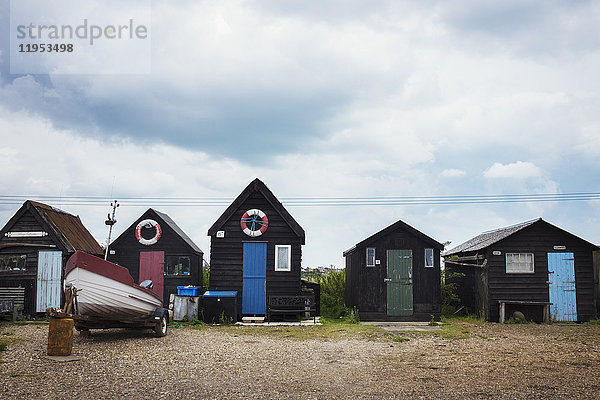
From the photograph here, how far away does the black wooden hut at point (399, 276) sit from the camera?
62.1 feet

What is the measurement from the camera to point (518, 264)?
65.0 ft

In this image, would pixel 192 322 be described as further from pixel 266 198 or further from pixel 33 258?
pixel 33 258

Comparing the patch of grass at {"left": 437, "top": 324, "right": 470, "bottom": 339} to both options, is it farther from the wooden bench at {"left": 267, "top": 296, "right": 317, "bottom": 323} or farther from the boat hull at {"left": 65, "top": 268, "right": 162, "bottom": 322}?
the boat hull at {"left": 65, "top": 268, "right": 162, "bottom": 322}

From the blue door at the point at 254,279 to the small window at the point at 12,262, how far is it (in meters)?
8.51

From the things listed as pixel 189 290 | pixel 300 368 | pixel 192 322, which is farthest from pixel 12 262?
pixel 300 368

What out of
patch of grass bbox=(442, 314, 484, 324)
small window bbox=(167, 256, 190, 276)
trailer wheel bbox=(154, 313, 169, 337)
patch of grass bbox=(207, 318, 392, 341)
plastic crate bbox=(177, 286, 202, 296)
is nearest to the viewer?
trailer wheel bbox=(154, 313, 169, 337)

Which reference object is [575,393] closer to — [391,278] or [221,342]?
[221,342]

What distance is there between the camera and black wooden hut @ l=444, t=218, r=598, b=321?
19.6 meters

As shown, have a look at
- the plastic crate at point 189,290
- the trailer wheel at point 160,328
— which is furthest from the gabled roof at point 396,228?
the trailer wheel at point 160,328

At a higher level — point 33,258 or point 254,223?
point 254,223

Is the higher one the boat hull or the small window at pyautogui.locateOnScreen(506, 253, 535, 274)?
the small window at pyautogui.locateOnScreen(506, 253, 535, 274)

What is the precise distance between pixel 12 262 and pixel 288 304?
10.7 metres

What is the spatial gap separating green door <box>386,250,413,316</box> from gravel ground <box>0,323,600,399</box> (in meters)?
4.11

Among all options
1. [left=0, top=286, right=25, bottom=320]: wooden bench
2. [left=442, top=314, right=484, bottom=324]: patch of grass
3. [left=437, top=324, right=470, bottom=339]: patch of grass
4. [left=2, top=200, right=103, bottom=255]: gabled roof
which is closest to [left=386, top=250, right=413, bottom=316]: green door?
[left=442, top=314, right=484, bottom=324]: patch of grass
